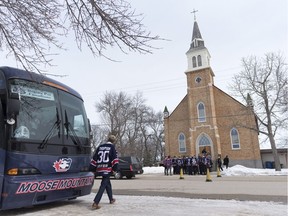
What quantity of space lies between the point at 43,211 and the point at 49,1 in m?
4.39

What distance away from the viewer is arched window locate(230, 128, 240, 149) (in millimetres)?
34500

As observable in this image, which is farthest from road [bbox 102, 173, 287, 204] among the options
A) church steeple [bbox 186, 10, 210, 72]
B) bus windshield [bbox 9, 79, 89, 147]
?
church steeple [bbox 186, 10, 210, 72]

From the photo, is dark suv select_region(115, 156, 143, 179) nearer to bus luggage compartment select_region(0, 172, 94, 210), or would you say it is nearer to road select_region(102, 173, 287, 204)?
road select_region(102, 173, 287, 204)

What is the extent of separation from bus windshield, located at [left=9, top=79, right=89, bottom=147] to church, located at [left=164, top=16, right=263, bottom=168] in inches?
1127

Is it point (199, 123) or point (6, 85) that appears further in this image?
point (199, 123)

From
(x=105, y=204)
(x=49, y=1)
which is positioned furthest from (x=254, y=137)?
(x=49, y=1)

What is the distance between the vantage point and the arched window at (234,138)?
34.5 m

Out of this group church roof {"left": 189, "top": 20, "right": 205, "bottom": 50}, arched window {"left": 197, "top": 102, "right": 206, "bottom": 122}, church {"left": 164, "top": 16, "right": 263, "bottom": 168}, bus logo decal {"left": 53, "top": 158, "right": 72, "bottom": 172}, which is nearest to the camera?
bus logo decal {"left": 53, "top": 158, "right": 72, "bottom": 172}

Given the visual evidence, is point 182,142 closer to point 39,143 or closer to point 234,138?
point 234,138

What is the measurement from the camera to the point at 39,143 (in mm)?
5828

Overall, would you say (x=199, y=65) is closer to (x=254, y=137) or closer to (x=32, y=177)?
(x=254, y=137)

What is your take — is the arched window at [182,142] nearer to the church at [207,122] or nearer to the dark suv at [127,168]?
the church at [207,122]

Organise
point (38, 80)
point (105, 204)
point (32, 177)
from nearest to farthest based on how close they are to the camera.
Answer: point (32, 177), point (38, 80), point (105, 204)

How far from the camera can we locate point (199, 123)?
35.9 metres
